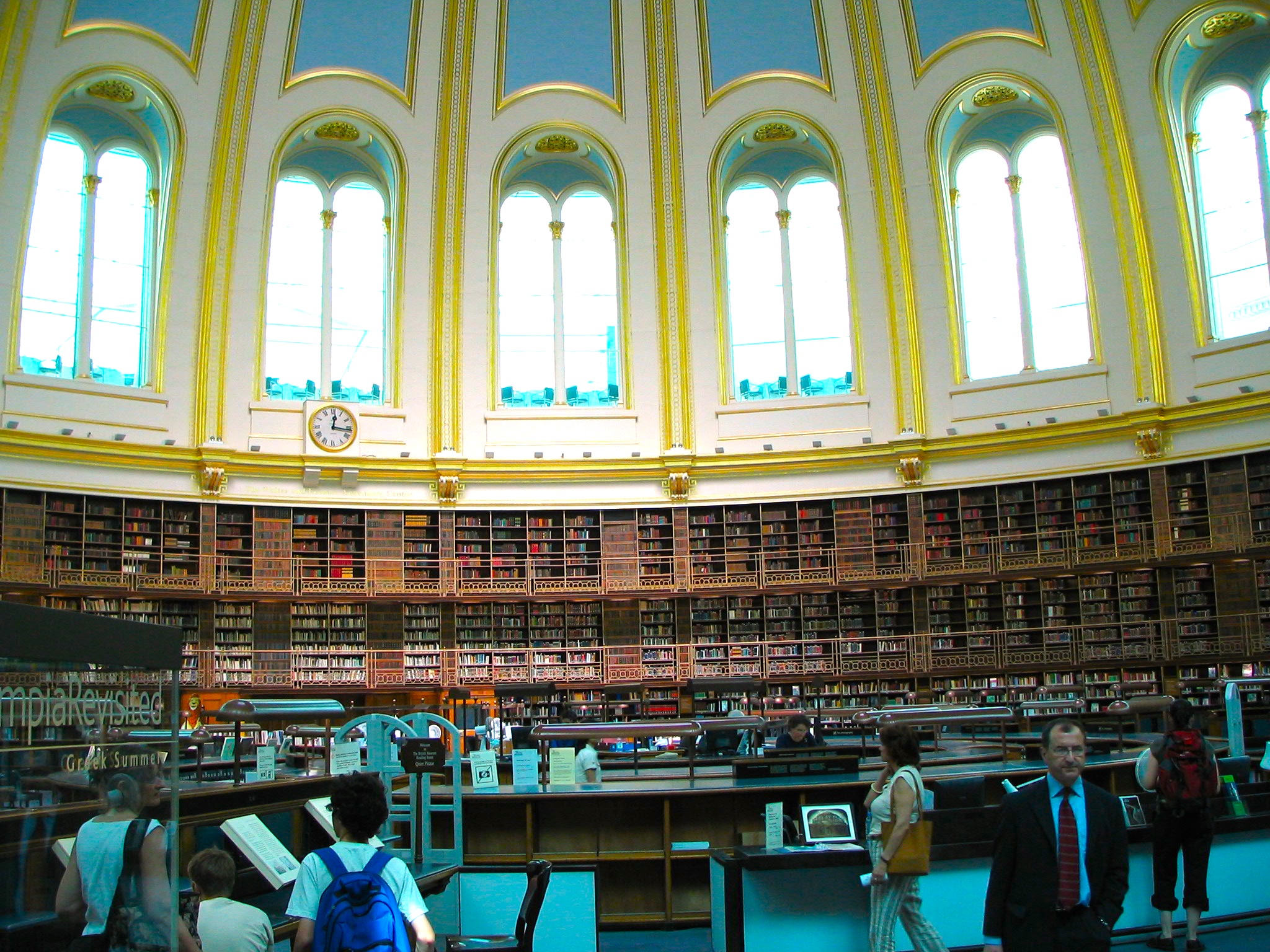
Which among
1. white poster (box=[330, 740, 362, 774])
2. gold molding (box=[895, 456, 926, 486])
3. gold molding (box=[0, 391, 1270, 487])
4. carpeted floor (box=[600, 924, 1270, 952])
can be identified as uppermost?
gold molding (box=[0, 391, 1270, 487])

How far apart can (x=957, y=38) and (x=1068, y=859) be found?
16168mm

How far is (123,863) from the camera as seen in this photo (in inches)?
110

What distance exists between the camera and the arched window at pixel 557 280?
18.8 metres

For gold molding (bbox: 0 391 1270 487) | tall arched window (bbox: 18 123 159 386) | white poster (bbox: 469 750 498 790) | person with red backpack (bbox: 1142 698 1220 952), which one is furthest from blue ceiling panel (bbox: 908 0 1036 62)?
white poster (bbox: 469 750 498 790)

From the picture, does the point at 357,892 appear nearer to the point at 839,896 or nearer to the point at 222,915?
the point at 222,915

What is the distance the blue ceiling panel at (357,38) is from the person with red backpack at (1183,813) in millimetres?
15359

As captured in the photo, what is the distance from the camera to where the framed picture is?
6629mm

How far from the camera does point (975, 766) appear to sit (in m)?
8.41

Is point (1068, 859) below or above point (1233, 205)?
below

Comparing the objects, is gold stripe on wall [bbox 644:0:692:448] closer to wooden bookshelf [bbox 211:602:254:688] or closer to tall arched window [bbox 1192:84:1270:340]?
wooden bookshelf [bbox 211:602:254:688]

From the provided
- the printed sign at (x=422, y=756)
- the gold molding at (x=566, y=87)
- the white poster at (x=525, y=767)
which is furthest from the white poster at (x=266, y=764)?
the gold molding at (x=566, y=87)

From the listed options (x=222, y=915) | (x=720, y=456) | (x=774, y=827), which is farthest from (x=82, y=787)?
(x=720, y=456)

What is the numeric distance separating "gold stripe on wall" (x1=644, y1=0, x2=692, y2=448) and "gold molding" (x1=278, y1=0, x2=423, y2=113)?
3.41 m

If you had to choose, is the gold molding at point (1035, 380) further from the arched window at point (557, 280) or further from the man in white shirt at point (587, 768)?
the man in white shirt at point (587, 768)
